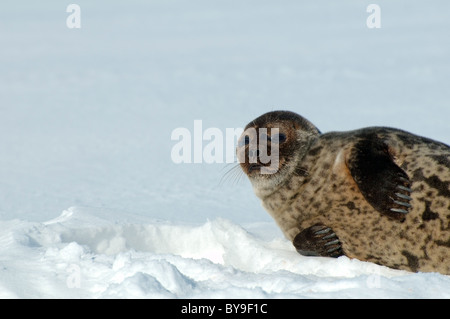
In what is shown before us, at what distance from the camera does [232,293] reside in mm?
2678

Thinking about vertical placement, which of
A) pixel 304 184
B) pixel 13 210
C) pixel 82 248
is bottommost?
pixel 13 210

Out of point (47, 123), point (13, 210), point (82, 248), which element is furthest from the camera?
point (47, 123)

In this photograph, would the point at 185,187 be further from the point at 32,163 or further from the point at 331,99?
the point at 331,99

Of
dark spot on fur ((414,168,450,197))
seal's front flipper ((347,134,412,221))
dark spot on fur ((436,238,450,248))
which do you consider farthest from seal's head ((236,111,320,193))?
dark spot on fur ((436,238,450,248))

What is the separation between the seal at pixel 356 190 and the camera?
12.0ft

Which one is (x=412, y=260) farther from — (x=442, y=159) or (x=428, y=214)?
(x=442, y=159)

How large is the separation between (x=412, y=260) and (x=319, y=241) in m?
0.55

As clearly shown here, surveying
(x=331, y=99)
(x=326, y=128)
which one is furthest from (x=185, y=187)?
(x=331, y=99)

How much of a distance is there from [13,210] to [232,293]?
A: 4.62 m

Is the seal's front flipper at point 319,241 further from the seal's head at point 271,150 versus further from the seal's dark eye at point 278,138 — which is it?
the seal's dark eye at point 278,138

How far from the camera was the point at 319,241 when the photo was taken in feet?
12.9

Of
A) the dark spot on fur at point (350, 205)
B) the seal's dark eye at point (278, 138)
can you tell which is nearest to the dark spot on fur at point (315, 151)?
the seal's dark eye at point (278, 138)

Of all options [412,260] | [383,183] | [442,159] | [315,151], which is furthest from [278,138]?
[412,260]
